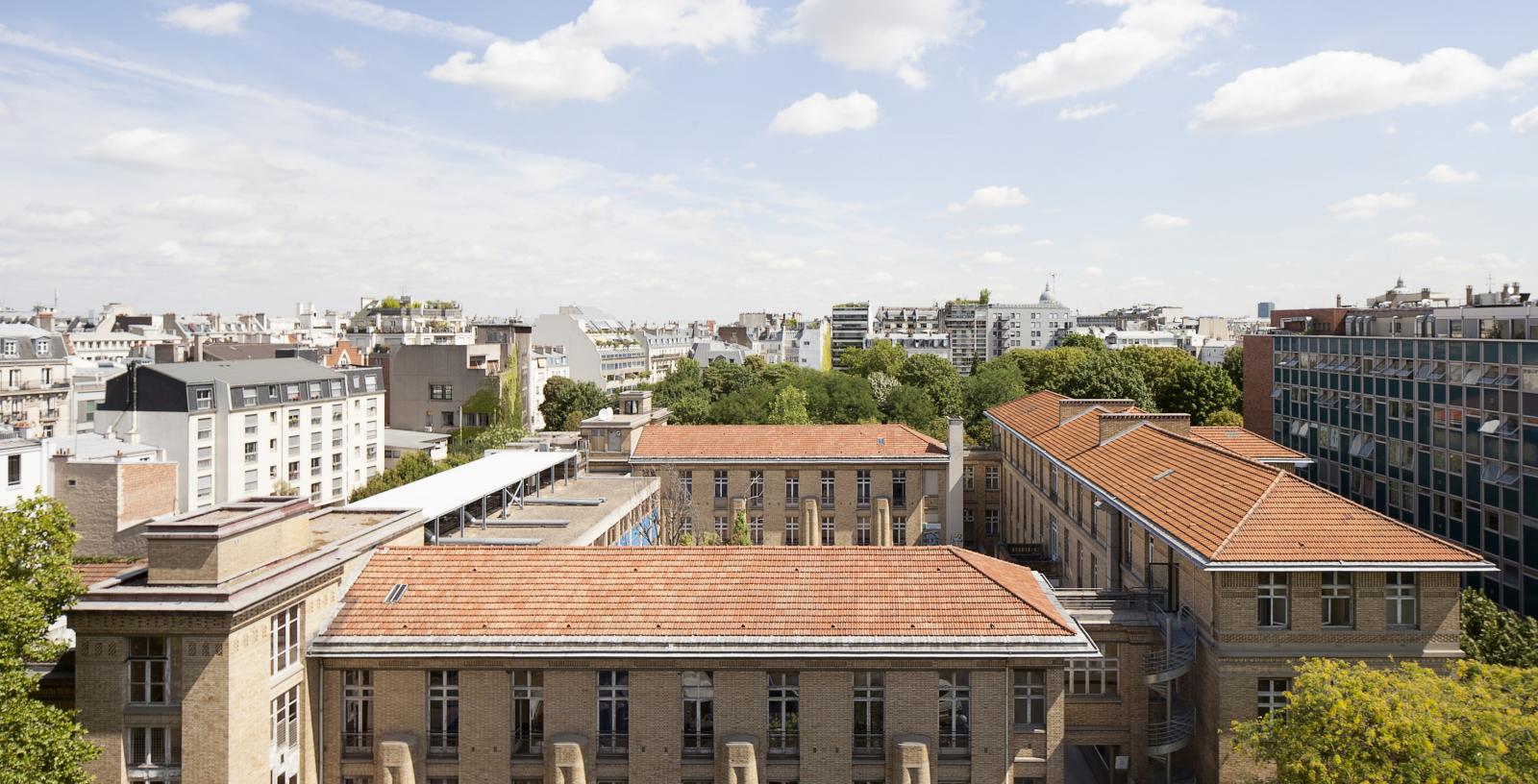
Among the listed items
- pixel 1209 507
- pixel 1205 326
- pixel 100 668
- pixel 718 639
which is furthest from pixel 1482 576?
pixel 1205 326

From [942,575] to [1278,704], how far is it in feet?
35.6

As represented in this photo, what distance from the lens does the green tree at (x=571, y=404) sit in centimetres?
9896

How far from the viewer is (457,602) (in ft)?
78.4

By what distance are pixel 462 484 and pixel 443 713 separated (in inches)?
568

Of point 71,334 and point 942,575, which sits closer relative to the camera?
point 942,575

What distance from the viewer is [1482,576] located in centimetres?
4291

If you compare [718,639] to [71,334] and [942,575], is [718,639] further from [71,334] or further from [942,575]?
[71,334]

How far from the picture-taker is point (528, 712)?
918 inches

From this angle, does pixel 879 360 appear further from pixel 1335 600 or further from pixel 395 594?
pixel 395 594

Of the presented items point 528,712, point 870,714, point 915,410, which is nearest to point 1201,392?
point 915,410

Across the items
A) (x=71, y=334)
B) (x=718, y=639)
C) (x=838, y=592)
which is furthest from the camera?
(x=71, y=334)

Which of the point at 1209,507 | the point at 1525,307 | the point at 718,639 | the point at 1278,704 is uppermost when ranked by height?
the point at 1525,307

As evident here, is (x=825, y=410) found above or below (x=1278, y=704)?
above

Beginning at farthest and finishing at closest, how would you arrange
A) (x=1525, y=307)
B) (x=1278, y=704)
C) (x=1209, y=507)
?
1. (x=1525, y=307)
2. (x=1209, y=507)
3. (x=1278, y=704)
